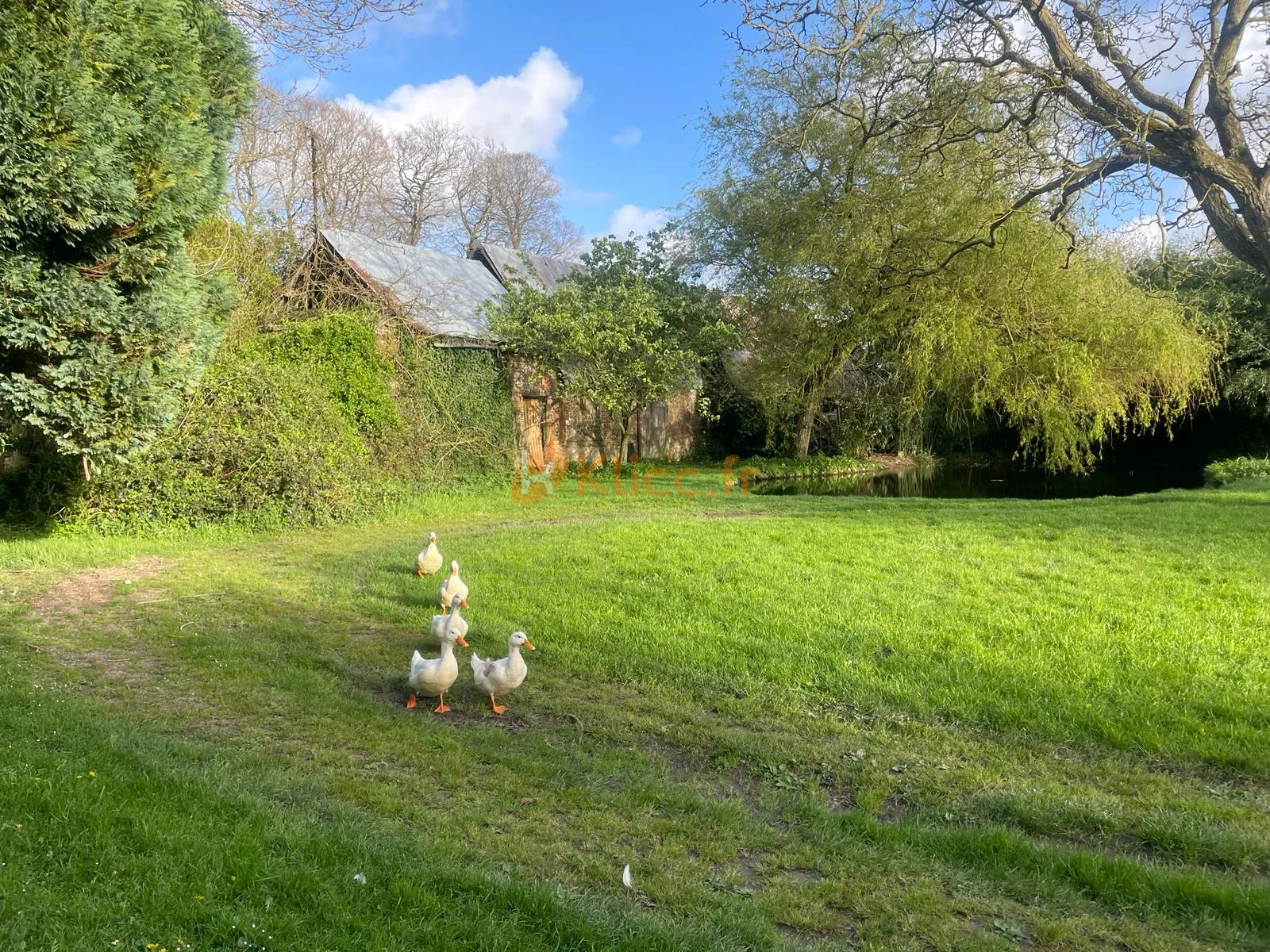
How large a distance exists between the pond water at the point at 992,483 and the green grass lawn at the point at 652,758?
9261mm

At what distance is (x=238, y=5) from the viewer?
23.3 feet

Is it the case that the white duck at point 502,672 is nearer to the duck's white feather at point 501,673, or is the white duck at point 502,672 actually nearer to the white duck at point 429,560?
the duck's white feather at point 501,673

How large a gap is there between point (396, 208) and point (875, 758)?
3037cm

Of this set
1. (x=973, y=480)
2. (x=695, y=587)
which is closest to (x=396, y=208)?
(x=973, y=480)

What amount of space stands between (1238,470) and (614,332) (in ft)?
48.0

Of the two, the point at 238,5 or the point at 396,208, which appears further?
the point at 396,208

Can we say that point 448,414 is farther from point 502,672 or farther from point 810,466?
point 502,672

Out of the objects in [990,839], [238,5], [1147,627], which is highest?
[238,5]

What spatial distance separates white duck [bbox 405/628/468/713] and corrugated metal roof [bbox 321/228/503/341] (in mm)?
11903

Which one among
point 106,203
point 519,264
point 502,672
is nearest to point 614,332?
point 519,264

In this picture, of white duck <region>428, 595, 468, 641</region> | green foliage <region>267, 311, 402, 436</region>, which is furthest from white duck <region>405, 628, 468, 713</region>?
green foliage <region>267, 311, 402, 436</region>

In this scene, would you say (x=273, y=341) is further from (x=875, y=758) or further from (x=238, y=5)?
(x=875, y=758)

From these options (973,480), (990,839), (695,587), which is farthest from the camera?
(973,480)

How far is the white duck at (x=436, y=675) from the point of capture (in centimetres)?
445
